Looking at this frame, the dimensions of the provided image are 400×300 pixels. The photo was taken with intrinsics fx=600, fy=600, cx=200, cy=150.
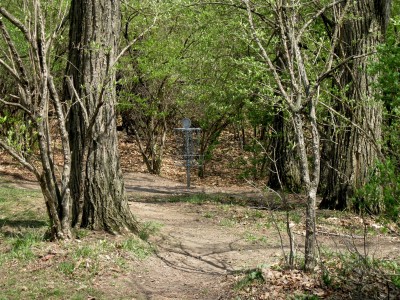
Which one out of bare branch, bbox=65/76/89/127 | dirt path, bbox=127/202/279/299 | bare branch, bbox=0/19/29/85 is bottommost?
dirt path, bbox=127/202/279/299

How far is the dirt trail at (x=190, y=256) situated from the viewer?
281 inches

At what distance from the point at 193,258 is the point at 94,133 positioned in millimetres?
2221

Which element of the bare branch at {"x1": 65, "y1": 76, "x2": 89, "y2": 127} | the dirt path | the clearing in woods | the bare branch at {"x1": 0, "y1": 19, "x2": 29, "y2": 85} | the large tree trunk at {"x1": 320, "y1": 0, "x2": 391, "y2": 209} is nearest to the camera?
the clearing in woods

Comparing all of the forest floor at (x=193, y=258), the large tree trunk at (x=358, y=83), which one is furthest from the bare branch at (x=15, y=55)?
the large tree trunk at (x=358, y=83)

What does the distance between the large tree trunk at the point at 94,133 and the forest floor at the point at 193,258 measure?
1.18 ft

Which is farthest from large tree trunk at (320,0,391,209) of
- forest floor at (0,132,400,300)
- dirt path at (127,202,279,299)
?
dirt path at (127,202,279,299)

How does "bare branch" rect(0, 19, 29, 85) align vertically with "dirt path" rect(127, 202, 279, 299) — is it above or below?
above

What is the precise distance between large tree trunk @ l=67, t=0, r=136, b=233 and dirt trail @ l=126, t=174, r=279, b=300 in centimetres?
89

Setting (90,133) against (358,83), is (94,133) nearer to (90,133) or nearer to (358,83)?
(90,133)

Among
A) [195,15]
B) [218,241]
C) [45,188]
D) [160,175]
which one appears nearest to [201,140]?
[160,175]

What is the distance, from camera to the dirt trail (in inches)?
281

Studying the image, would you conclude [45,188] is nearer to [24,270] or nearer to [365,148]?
[24,270]

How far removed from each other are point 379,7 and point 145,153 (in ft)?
38.7

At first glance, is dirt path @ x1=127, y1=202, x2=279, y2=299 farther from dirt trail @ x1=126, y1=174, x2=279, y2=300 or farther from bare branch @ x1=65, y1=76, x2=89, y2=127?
bare branch @ x1=65, y1=76, x2=89, y2=127
